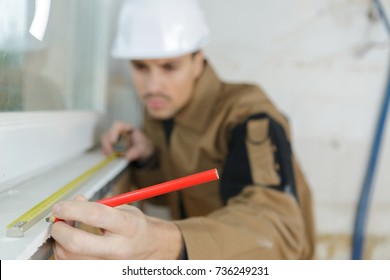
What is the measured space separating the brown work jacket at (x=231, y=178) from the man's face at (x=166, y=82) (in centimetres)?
3

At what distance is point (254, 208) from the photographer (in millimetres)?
910

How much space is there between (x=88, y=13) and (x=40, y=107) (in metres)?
0.58

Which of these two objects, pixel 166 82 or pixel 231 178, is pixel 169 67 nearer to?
pixel 166 82

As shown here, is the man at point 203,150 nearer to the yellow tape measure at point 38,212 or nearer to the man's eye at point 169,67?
the man's eye at point 169,67

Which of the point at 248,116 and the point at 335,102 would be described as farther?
the point at 335,102

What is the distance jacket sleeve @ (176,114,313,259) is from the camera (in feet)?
2.53

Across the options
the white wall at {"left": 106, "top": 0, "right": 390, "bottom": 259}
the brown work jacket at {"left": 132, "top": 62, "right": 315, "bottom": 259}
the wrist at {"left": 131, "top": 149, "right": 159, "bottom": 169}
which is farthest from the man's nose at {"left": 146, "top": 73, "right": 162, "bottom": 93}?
the white wall at {"left": 106, "top": 0, "right": 390, "bottom": 259}

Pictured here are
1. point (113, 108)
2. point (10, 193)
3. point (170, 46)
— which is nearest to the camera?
point (10, 193)

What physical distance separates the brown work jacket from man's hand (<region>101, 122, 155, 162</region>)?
70mm

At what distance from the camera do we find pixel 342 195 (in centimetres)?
169

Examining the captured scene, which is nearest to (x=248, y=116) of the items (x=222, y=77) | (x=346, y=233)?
(x=222, y=77)

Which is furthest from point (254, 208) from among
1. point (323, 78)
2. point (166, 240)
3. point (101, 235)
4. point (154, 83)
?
point (323, 78)
